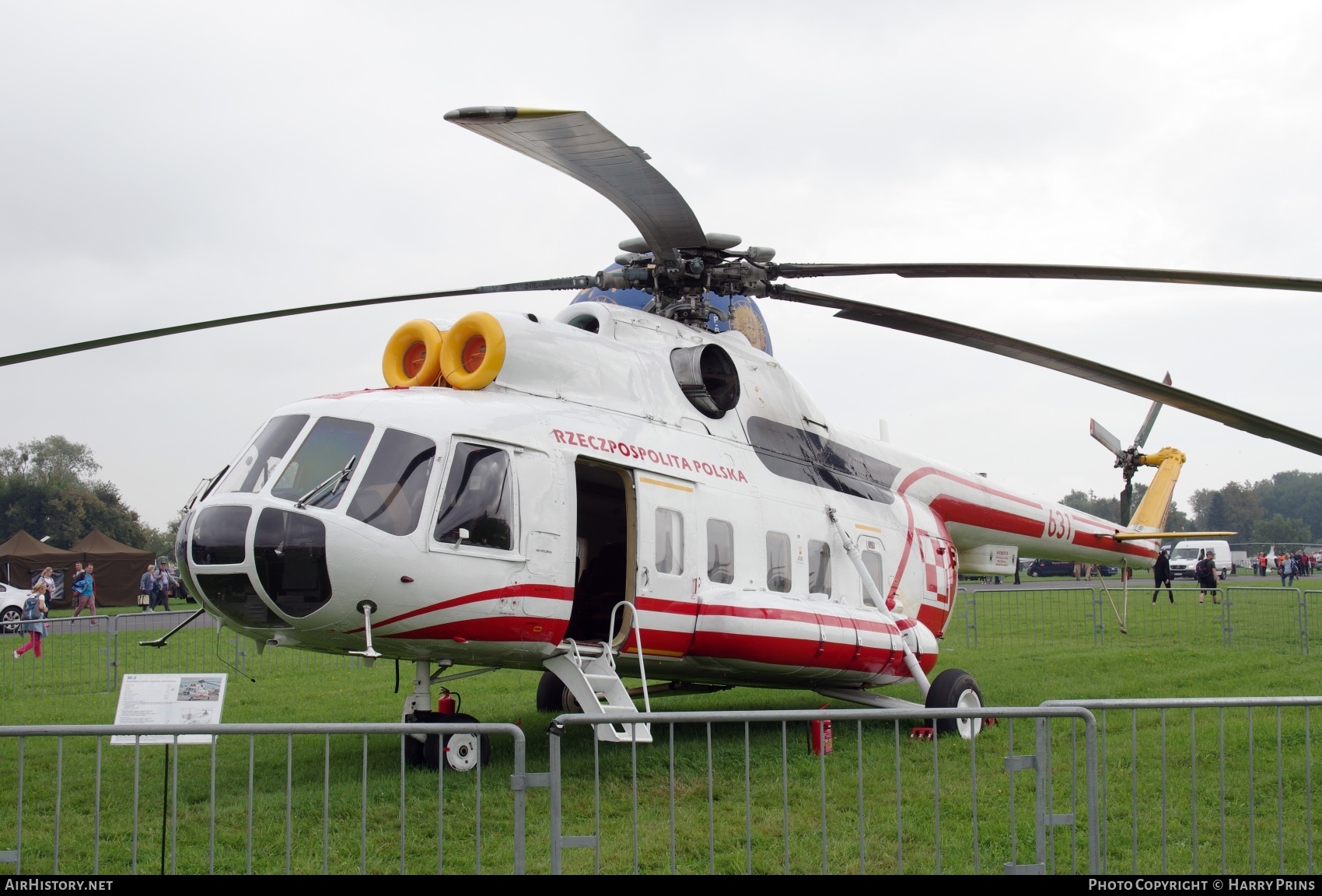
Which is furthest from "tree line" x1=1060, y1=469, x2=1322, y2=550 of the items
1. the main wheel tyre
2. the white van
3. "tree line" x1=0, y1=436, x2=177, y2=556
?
the main wheel tyre

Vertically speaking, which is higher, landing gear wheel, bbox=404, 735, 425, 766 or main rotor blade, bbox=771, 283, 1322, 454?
main rotor blade, bbox=771, 283, 1322, 454

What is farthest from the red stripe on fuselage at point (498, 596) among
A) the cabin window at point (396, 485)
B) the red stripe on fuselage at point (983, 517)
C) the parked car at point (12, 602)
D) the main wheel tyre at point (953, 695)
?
the parked car at point (12, 602)

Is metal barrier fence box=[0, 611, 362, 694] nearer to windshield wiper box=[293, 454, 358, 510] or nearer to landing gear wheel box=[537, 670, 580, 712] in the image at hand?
landing gear wheel box=[537, 670, 580, 712]

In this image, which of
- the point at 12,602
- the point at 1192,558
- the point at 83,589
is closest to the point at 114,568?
the point at 12,602

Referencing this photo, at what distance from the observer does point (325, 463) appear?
7672 mm

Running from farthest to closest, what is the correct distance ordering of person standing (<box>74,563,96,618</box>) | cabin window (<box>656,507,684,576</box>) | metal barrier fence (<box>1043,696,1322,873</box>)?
person standing (<box>74,563,96,618</box>) → cabin window (<box>656,507,684,576</box>) → metal barrier fence (<box>1043,696,1322,873</box>)

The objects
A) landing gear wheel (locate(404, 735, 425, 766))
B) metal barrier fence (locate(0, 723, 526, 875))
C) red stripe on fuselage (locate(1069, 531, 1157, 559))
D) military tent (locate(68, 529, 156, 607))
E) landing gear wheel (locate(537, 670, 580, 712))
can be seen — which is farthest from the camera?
military tent (locate(68, 529, 156, 607))

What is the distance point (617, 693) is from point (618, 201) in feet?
11.8

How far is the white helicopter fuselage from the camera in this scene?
7.38m

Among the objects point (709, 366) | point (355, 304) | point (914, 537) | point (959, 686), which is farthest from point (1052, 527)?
point (355, 304)

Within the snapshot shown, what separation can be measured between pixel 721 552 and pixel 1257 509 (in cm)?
13217

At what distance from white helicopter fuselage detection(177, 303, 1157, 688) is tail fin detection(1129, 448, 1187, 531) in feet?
17.3

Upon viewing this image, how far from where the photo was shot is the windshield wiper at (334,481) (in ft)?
24.3

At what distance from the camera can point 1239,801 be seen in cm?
741
